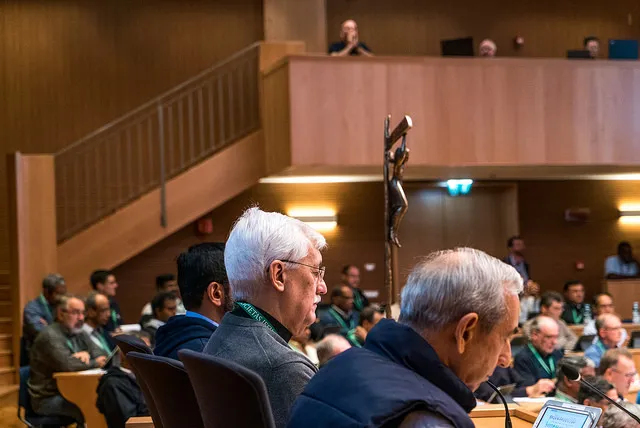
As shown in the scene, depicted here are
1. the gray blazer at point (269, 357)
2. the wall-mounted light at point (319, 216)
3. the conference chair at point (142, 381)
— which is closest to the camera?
the gray blazer at point (269, 357)

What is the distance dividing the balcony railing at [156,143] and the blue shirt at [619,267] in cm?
520

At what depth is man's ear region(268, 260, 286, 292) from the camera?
2.63 meters

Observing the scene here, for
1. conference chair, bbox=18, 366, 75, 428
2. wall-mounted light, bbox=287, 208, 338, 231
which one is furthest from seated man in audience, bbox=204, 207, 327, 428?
wall-mounted light, bbox=287, 208, 338, 231

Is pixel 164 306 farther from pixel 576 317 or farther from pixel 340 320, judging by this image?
pixel 576 317

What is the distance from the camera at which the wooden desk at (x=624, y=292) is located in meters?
12.3

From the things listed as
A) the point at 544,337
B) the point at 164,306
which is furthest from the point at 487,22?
the point at 164,306

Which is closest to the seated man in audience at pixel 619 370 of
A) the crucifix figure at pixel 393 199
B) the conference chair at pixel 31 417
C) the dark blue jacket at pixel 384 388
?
the crucifix figure at pixel 393 199

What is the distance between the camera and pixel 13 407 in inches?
356

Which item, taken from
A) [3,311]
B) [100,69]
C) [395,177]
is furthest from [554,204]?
[395,177]

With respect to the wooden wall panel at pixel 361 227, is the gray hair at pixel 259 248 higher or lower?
Answer: higher

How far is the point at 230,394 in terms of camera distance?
1.86m

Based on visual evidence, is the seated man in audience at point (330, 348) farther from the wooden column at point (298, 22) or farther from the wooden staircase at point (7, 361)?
the wooden column at point (298, 22)

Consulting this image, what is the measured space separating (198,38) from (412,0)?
3.11m

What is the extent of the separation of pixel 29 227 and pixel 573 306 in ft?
20.3
